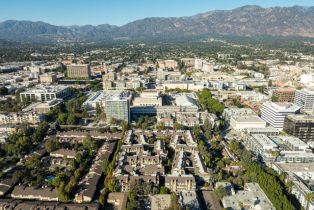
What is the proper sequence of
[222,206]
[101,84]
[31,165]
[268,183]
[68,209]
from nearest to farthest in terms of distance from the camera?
[68,209]
[222,206]
[268,183]
[31,165]
[101,84]

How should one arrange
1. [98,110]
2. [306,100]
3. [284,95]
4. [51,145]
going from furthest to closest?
[284,95] → [98,110] → [306,100] → [51,145]

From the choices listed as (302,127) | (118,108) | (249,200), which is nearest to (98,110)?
(118,108)

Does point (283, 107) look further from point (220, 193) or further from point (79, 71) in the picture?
point (79, 71)

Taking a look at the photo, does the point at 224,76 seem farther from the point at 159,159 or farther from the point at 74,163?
the point at 74,163

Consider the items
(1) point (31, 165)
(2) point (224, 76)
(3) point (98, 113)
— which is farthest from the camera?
(2) point (224, 76)

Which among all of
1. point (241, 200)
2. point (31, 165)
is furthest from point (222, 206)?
point (31, 165)

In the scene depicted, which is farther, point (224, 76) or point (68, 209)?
point (224, 76)

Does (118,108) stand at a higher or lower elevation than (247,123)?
higher

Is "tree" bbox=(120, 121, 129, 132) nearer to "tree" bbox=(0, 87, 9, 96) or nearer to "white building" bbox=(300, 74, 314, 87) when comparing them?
"tree" bbox=(0, 87, 9, 96)

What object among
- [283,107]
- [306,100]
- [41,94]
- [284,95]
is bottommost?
[41,94]
